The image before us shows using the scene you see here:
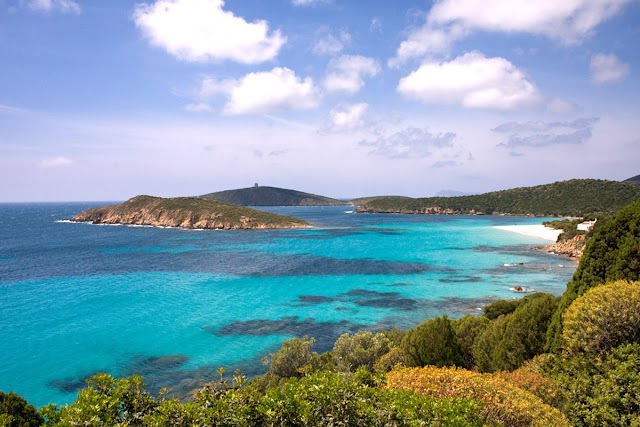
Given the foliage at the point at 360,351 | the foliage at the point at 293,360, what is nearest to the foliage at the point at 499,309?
the foliage at the point at 360,351

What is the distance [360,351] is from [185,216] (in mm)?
139331

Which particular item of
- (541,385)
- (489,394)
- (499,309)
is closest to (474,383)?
(489,394)

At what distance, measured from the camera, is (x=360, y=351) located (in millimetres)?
24766

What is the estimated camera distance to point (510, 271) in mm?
63281

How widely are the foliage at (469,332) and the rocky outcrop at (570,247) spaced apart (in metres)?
64.4

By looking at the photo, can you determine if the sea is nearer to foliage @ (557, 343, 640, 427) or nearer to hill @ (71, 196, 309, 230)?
foliage @ (557, 343, 640, 427)

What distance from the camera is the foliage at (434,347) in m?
21.6

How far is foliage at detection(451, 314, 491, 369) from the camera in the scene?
23.3m

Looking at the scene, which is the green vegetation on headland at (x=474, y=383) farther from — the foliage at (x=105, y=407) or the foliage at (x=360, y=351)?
the foliage at (x=360, y=351)

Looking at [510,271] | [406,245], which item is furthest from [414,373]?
[406,245]

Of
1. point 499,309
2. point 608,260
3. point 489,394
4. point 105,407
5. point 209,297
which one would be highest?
point 608,260

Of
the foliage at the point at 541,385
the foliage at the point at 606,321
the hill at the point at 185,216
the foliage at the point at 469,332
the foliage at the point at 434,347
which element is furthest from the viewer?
the hill at the point at 185,216

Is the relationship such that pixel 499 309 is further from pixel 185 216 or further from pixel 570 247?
pixel 185 216

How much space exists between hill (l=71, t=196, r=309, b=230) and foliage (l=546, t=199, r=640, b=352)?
13006cm
